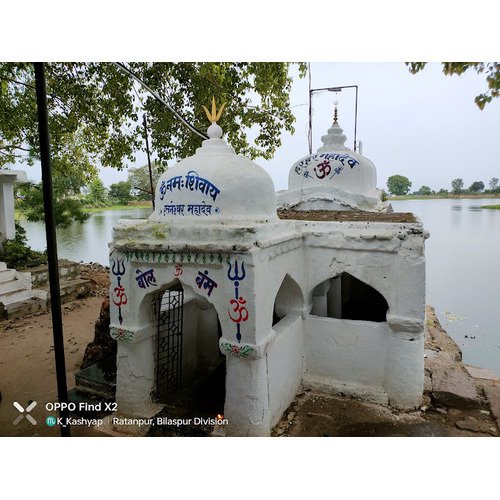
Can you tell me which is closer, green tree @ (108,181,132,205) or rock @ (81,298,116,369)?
rock @ (81,298,116,369)

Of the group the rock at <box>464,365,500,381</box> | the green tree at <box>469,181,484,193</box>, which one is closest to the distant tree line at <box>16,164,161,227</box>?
the green tree at <box>469,181,484,193</box>

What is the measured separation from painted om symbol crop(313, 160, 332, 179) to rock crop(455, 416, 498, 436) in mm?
5491

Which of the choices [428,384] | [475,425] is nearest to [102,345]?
[428,384]

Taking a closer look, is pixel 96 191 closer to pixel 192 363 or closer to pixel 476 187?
pixel 192 363

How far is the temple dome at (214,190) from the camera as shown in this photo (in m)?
4.80

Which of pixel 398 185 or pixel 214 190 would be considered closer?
pixel 214 190

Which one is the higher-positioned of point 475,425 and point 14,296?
point 14,296

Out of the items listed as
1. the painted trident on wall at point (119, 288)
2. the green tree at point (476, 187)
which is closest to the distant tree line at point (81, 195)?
the painted trident on wall at point (119, 288)

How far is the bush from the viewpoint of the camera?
11.8 m

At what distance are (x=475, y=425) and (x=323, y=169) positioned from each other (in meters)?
5.72

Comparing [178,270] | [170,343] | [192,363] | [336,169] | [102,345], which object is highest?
[336,169]

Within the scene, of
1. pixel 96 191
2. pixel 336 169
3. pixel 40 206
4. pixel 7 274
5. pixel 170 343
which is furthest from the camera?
pixel 40 206

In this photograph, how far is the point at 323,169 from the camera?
9180mm

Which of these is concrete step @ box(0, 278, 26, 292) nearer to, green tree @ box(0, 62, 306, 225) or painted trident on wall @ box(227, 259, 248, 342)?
green tree @ box(0, 62, 306, 225)
